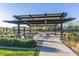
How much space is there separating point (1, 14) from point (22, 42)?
3.94 feet

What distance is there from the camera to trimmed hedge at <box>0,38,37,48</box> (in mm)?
7559

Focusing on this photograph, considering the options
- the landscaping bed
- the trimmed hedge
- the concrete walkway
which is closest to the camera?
the concrete walkway

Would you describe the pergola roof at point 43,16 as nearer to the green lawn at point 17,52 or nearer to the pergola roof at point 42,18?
the pergola roof at point 42,18

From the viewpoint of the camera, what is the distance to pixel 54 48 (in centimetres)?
750

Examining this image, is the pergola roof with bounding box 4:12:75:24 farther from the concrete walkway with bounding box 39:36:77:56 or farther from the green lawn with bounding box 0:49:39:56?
the green lawn with bounding box 0:49:39:56

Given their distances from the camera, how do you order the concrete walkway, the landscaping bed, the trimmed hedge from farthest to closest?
the trimmed hedge < the landscaping bed < the concrete walkway

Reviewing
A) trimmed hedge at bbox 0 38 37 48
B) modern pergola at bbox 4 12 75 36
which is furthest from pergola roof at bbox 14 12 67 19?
trimmed hedge at bbox 0 38 37 48

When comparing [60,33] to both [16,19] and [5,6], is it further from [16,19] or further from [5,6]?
[5,6]

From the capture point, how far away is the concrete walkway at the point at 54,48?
726 centimetres

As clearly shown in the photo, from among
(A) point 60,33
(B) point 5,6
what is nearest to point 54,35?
(A) point 60,33

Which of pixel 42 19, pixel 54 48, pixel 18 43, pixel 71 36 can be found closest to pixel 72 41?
pixel 71 36

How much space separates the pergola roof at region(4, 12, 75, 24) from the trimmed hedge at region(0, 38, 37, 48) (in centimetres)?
67

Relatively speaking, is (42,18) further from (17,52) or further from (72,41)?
(17,52)

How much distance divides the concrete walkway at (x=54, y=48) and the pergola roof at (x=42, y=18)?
1.96ft
